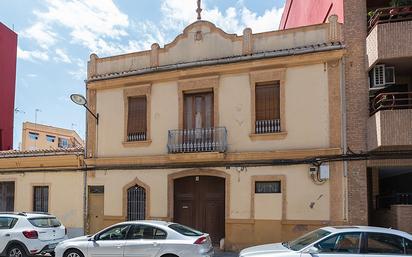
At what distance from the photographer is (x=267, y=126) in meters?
15.6

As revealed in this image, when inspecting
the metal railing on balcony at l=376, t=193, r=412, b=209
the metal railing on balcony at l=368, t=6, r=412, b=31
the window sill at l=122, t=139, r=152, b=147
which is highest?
the metal railing on balcony at l=368, t=6, r=412, b=31

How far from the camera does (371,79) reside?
47.1 ft

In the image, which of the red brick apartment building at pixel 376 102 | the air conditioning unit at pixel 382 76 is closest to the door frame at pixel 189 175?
the red brick apartment building at pixel 376 102

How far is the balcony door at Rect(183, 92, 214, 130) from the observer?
54.8 feet

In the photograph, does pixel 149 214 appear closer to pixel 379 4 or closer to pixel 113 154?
pixel 113 154

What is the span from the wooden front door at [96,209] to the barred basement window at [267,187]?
628cm

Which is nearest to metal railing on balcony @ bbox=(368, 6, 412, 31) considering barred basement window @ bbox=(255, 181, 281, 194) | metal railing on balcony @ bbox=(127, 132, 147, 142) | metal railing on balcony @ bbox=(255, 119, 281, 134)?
metal railing on balcony @ bbox=(255, 119, 281, 134)

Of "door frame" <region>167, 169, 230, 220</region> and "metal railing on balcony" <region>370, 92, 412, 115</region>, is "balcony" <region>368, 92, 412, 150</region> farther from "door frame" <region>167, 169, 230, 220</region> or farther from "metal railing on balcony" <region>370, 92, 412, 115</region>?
"door frame" <region>167, 169, 230, 220</region>

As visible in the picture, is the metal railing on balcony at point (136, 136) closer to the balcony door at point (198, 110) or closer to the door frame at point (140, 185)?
the door frame at point (140, 185)

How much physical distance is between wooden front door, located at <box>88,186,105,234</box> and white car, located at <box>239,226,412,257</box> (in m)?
10.1

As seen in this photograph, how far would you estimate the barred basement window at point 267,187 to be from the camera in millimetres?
15172

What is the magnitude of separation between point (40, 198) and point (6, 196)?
1980 millimetres

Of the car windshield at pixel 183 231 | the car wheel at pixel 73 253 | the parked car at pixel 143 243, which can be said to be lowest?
the car wheel at pixel 73 253

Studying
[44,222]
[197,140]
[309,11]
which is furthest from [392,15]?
[44,222]
